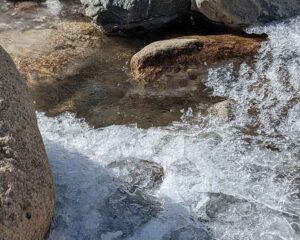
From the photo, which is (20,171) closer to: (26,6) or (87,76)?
(87,76)

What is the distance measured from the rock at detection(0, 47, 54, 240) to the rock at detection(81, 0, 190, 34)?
3.50 metres

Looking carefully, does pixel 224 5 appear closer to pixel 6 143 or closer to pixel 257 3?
pixel 257 3

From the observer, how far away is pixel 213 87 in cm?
649

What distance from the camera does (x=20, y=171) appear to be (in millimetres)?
3672

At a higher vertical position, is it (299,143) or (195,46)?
(195,46)

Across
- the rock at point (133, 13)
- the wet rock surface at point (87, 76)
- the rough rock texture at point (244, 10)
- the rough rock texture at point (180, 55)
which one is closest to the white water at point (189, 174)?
the wet rock surface at point (87, 76)

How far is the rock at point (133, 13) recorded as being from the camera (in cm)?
755

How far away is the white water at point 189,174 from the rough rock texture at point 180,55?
0.57 m

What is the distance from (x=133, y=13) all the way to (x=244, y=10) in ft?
5.31

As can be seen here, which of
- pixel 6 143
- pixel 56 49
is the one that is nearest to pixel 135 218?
pixel 6 143

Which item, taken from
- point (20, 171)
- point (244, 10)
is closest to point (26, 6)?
point (244, 10)

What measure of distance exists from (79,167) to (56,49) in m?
2.68

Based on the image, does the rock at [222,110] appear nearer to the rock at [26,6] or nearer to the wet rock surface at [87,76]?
the wet rock surface at [87,76]

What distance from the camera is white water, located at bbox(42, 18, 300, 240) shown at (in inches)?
177
